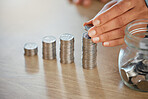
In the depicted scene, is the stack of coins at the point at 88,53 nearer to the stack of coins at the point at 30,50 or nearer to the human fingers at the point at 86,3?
the stack of coins at the point at 30,50

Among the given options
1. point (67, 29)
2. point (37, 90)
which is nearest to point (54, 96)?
point (37, 90)

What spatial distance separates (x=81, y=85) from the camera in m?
1.19

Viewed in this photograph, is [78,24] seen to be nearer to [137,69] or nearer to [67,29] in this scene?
[67,29]

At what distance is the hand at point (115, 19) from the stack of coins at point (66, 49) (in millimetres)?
133

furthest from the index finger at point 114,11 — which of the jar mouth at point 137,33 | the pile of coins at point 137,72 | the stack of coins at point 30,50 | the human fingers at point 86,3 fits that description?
the human fingers at point 86,3

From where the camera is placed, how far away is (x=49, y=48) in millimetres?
1373

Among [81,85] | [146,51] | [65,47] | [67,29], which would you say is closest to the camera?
[146,51]

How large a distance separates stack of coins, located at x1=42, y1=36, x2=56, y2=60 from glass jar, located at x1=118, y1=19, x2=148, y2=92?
1.23ft

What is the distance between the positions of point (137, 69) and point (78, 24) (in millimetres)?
663

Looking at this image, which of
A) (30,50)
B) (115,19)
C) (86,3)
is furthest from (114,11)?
(86,3)

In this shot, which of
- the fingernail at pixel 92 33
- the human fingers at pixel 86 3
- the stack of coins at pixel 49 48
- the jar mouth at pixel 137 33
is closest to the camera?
the jar mouth at pixel 137 33

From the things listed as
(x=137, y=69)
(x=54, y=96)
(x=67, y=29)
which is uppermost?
(x=67, y=29)

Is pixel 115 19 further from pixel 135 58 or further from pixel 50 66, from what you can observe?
pixel 50 66

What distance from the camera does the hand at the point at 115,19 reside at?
49.3 inches
